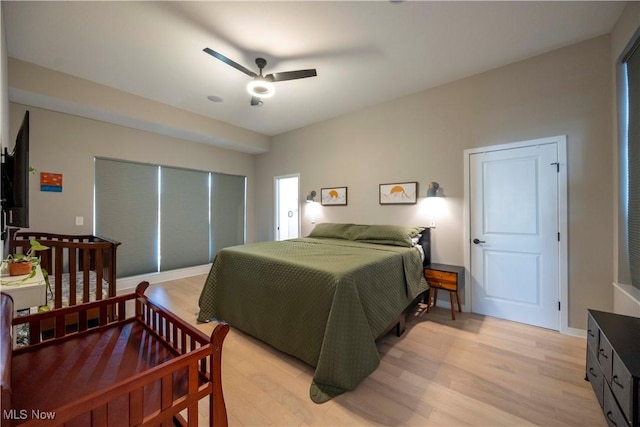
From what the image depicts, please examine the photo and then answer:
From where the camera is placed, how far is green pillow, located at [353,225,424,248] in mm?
3215

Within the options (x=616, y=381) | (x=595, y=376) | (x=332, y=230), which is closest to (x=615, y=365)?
(x=616, y=381)

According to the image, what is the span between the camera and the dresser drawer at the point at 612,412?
4.12ft

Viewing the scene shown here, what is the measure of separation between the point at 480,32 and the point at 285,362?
3.48m

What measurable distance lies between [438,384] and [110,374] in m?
2.02

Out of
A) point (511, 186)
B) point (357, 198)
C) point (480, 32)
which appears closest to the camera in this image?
point (480, 32)

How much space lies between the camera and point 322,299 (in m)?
1.92

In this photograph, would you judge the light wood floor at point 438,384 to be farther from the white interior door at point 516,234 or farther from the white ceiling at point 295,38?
the white ceiling at point 295,38

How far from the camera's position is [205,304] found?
283 centimetres

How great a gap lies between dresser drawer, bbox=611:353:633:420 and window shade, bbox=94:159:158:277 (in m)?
5.44

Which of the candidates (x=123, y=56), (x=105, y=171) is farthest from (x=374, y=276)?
(x=105, y=171)

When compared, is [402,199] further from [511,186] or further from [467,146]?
[511,186]

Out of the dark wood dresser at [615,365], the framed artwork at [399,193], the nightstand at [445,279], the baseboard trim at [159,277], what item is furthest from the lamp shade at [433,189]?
the baseboard trim at [159,277]

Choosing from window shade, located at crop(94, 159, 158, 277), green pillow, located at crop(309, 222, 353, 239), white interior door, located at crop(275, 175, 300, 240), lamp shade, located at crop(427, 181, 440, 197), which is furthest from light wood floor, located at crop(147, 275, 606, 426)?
white interior door, located at crop(275, 175, 300, 240)

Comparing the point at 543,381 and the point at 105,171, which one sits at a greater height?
the point at 105,171
